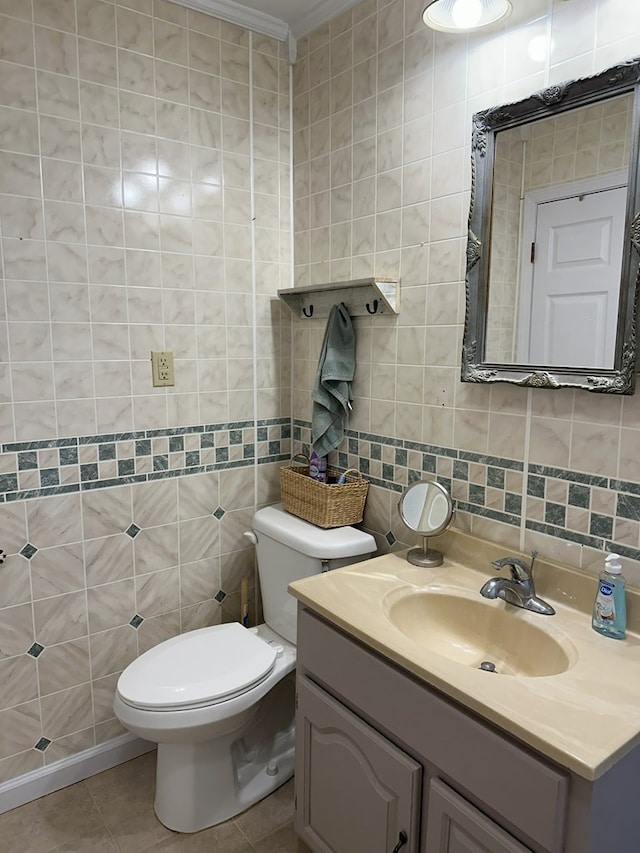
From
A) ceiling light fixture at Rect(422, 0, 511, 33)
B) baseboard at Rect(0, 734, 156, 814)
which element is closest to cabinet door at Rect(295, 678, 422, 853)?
baseboard at Rect(0, 734, 156, 814)

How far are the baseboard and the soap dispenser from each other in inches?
63.1

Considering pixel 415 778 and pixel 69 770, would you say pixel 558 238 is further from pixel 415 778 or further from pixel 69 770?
pixel 69 770

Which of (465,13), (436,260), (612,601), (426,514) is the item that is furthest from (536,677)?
(465,13)

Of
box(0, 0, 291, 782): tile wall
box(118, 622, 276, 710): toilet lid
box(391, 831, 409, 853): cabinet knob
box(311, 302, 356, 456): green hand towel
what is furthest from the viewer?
box(311, 302, 356, 456): green hand towel

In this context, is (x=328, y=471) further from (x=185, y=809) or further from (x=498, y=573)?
(x=185, y=809)

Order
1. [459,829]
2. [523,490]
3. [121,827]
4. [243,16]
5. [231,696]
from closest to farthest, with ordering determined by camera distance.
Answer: [459,829] → [523,490] → [231,696] → [121,827] → [243,16]

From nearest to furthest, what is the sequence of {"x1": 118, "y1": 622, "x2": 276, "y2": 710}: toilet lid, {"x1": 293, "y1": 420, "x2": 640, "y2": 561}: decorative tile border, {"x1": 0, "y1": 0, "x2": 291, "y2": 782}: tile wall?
{"x1": 293, "y1": 420, "x2": 640, "y2": 561}: decorative tile border, {"x1": 118, "y1": 622, "x2": 276, "y2": 710}: toilet lid, {"x1": 0, "y1": 0, "x2": 291, "y2": 782}: tile wall

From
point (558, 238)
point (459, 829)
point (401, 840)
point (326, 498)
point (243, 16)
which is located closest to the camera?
point (459, 829)

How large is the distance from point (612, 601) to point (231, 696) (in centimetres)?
101

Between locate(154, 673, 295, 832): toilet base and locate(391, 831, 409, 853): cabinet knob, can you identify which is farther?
locate(154, 673, 295, 832): toilet base

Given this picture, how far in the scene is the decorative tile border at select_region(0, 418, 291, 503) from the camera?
1.75m

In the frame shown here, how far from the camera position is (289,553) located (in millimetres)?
1901

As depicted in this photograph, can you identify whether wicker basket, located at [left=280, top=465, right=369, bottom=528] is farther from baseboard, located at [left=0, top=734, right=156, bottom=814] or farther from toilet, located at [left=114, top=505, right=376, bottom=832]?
baseboard, located at [left=0, top=734, right=156, bottom=814]

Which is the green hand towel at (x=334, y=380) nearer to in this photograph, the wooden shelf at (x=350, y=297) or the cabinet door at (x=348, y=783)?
A: the wooden shelf at (x=350, y=297)
